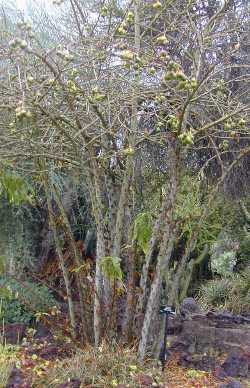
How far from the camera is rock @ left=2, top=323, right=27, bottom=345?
19.0ft

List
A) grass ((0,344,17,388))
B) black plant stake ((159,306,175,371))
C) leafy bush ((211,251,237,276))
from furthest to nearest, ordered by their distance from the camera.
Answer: leafy bush ((211,251,237,276)), black plant stake ((159,306,175,371)), grass ((0,344,17,388))

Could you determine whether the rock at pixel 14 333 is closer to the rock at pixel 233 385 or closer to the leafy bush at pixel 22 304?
the leafy bush at pixel 22 304

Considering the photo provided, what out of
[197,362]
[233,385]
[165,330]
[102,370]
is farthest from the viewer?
[197,362]

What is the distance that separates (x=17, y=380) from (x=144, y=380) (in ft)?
3.01

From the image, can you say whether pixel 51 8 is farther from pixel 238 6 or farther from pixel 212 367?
pixel 212 367

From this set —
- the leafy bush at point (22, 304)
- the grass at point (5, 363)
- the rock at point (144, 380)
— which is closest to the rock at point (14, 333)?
the leafy bush at point (22, 304)

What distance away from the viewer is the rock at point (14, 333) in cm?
580

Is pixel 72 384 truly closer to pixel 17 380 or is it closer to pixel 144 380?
pixel 17 380

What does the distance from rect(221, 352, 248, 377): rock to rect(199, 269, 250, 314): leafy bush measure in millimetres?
3569

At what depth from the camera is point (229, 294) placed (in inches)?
350

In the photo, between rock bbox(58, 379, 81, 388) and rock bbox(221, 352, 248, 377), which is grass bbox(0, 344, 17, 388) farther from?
rock bbox(221, 352, 248, 377)

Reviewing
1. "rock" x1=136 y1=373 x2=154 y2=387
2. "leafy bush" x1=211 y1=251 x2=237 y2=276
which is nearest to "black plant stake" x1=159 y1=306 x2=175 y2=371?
"rock" x1=136 y1=373 x2=154 y2=387

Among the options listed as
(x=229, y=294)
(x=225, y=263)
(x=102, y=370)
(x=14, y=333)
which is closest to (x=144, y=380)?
(x=102, y=370)

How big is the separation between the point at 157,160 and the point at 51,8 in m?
2.21
